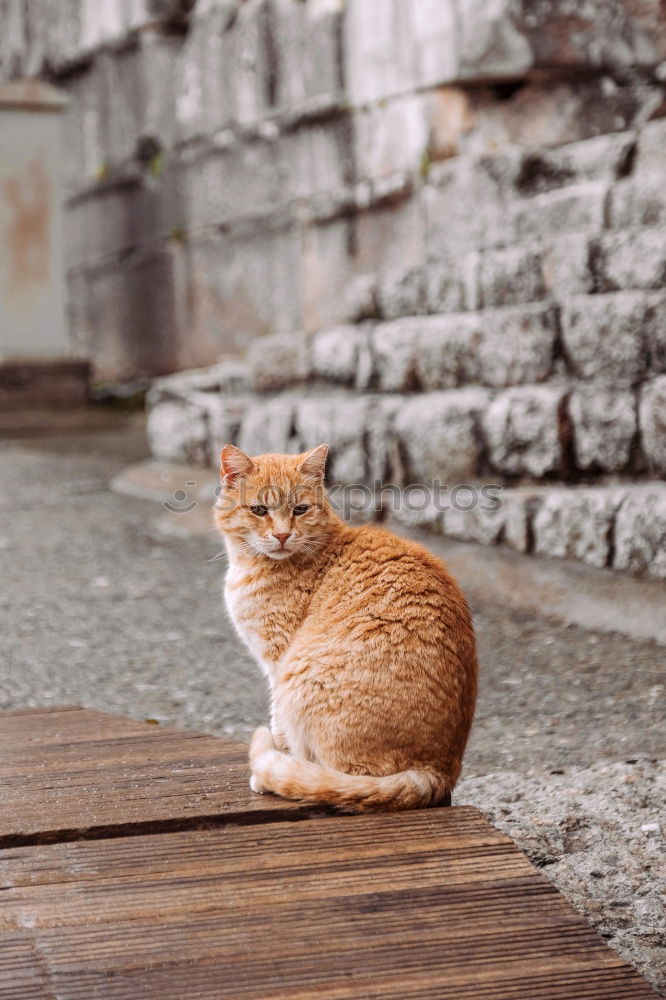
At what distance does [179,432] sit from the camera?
717cm

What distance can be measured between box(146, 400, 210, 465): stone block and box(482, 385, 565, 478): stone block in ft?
7.71

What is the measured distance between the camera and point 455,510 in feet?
16.4

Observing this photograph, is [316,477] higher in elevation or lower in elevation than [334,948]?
higher

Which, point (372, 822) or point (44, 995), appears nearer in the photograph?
point (44, 995)

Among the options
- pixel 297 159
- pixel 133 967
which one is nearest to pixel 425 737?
pixel 133 967

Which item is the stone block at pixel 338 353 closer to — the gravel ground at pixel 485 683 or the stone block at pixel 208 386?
the stone block at pixel 208 386

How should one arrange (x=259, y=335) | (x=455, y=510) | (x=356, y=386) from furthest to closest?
1. (x=259, y=335)
2. (x=356, y=386)
3. (x=455, y=510)

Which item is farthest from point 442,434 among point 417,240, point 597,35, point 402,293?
point 597,35

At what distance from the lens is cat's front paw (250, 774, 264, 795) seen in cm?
229

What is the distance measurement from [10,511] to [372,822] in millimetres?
4912

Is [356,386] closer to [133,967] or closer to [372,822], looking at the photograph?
[372,822]

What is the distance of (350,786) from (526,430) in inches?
110

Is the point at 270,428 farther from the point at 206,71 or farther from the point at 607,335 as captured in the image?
the point at 206,71

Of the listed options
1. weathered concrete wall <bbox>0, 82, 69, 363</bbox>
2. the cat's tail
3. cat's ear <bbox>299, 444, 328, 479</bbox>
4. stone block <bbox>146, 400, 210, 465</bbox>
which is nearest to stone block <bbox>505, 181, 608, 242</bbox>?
stone block <bbox>146, 400, 210, 465</bbox>
